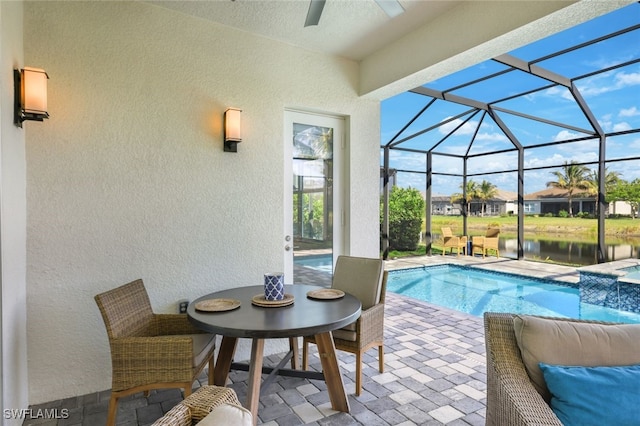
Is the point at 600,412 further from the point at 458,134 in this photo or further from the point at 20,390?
the point at 458,134

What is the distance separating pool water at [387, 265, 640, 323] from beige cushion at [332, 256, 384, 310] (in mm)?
3019

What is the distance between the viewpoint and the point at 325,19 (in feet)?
9.65

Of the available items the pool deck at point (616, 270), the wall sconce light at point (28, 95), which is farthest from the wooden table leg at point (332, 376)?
the pool deck at point (616, 270)

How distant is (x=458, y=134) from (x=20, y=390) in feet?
32.4

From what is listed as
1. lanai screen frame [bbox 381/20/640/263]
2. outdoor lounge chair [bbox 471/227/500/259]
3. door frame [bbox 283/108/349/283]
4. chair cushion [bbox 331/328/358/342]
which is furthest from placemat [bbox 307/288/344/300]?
outdoor lounge chair [bbox 471/227/500/259]

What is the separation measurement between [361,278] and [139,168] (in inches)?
80.1

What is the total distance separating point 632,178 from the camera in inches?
278

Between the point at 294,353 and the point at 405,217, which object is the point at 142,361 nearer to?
the point at 294,353

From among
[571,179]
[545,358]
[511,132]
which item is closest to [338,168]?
[545,358]

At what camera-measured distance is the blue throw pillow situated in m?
1.22

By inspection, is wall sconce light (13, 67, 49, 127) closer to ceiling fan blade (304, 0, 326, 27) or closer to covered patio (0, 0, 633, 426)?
covered patio (0, 0, 633, 426)

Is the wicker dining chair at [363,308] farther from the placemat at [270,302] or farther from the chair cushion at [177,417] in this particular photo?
the chair cushion at [177,417]

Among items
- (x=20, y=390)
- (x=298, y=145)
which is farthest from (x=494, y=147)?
(x=20, y=390)

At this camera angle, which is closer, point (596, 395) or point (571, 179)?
point (596, 395)
